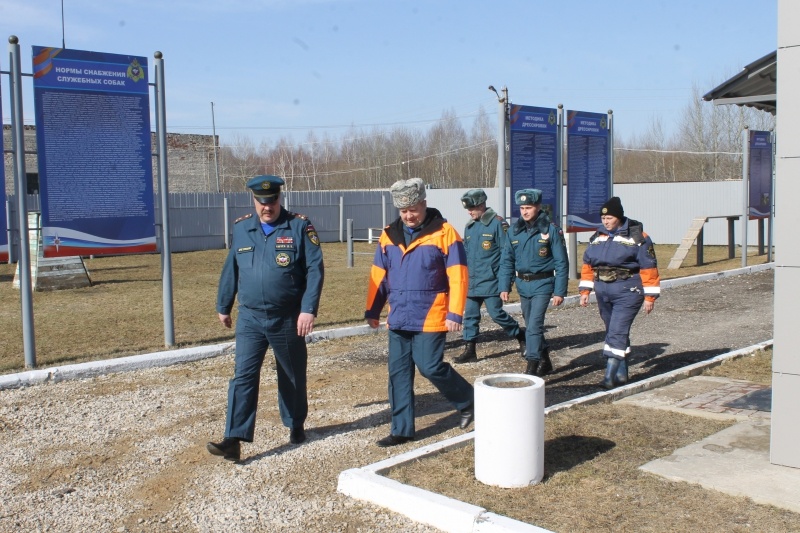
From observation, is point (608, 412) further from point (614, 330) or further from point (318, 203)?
point (318, 203)

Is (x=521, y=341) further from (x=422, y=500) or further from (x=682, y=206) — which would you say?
(x=682, y=206)

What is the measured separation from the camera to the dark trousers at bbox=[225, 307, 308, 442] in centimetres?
529

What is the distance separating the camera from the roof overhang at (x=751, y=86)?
616 cm

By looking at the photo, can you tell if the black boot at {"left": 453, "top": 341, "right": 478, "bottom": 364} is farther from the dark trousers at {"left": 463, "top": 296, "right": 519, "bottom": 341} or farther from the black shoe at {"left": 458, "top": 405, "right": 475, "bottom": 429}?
the black shoe at {"left": 458, "top": 405, "right": 475, "bottom": 429}

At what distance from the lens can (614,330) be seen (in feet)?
24.0

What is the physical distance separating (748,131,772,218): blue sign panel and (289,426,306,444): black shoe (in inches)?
612

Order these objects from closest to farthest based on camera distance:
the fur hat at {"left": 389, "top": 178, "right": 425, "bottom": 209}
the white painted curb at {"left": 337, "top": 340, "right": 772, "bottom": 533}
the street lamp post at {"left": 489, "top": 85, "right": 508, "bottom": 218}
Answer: the white painted curb at {"left": 337, "top": 340, "right": 772, "bottom": 533}
the fur hat at {"left": 389, "top": 178, "right": 425, "bottom": 209}
the street lamp post at {"left": 489, "top": 85, "right": 508, "bottom": 218}

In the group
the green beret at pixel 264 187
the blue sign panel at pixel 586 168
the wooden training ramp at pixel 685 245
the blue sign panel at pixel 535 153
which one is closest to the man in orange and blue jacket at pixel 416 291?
the green beret at pixel 264 187

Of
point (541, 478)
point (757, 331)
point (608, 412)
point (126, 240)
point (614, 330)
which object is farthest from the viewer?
point (757, 331)

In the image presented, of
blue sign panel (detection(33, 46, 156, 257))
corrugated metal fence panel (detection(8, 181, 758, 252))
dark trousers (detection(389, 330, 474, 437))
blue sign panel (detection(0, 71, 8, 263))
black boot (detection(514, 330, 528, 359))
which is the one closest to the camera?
dark trousers (detection(389, 330, 474, 437))

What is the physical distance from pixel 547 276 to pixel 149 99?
15.4 feet

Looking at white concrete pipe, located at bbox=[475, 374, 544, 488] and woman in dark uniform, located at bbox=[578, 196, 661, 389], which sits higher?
woman in dark uniform, located at bbox=[578, 196, 661, 389]

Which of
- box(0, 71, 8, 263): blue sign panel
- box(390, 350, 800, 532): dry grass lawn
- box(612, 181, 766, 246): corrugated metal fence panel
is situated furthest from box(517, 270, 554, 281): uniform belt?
box(612, 181, 766, 246): corrugated metal fence panel

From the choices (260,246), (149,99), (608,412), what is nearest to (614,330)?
(608,412)
